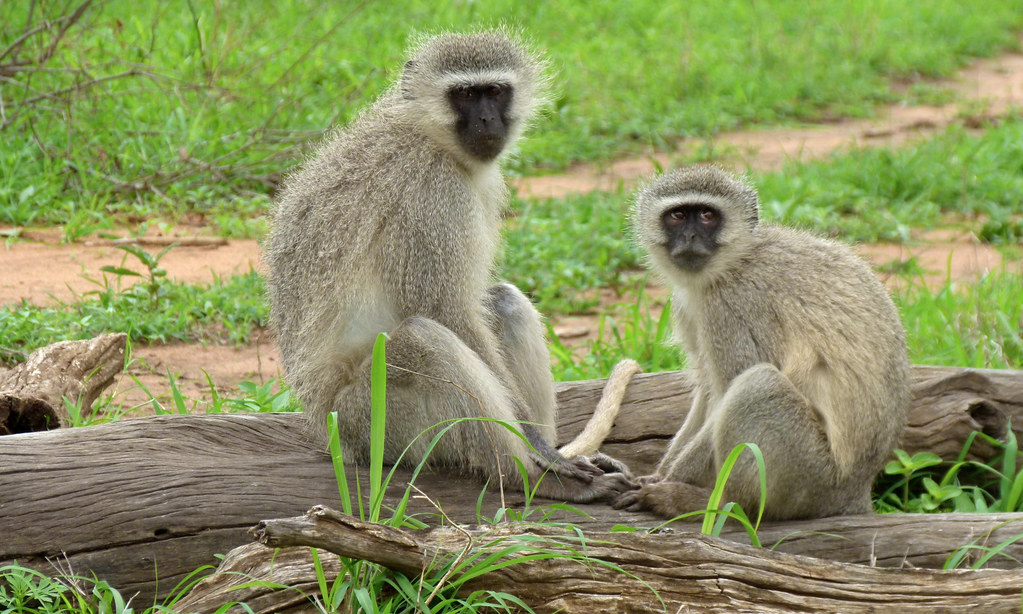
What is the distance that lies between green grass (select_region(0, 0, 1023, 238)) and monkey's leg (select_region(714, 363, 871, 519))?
328 centimetres

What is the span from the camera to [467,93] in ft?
14.8

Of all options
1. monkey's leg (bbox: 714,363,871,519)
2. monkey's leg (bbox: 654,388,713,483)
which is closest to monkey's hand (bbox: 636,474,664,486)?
monkey's leg (bbox: 654,388,713,483)

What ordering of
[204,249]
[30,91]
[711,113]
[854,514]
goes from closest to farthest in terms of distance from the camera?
[854,514] → [204,249] → [30,91] → [711,113]

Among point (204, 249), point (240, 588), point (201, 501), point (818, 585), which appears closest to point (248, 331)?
point (204, 249)

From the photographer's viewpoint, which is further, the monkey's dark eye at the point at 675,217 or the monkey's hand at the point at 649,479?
the monkey's dark eye at the point at 675,217

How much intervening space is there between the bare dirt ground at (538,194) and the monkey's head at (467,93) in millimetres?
1721

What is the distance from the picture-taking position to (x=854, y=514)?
4012 millimetres

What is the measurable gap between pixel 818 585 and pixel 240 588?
1.62 m

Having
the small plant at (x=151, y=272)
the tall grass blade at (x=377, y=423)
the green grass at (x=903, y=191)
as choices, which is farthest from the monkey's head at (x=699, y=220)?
the green grass at (x=903, y=191)

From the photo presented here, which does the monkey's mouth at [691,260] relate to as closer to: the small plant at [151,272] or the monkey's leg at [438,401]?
the monkey's leg at [438,401]

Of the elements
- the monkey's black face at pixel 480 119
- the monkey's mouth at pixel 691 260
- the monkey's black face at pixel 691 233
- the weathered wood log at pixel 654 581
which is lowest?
the weathered wood log at pixel 654 581

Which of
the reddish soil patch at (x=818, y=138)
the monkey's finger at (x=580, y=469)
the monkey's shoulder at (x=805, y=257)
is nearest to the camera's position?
the monkey's finger at (x=580, y=469)

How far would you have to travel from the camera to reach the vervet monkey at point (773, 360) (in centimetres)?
388

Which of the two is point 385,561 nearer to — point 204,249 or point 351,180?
point 351,180
